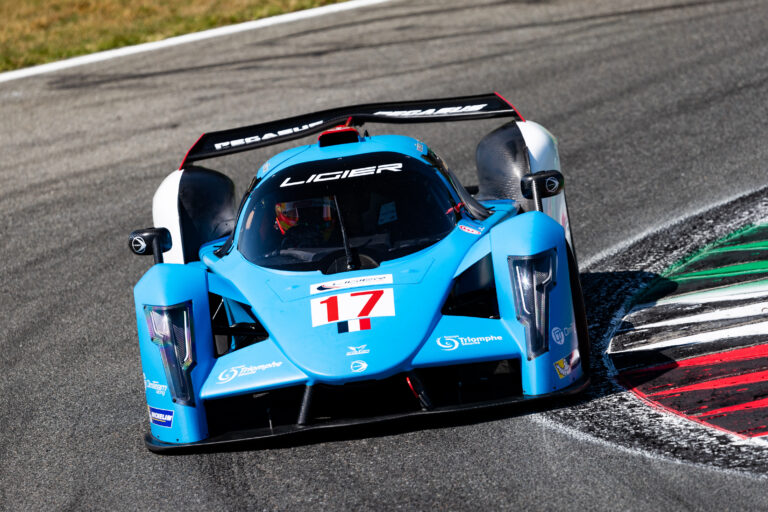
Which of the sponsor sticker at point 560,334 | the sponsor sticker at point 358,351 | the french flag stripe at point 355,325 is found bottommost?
the sponsor sticker at point 560,334

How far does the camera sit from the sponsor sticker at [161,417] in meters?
5.54

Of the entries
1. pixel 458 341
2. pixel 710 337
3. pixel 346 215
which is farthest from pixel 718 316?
pixel 346 215

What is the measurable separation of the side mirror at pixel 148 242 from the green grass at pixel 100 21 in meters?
9.39

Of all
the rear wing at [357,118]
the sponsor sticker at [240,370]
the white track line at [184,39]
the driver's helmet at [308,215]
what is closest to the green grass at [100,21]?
the white track line at [184,39]

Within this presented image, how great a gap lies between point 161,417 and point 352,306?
1123mm

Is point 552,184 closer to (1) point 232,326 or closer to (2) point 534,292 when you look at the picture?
(2) point 534,292

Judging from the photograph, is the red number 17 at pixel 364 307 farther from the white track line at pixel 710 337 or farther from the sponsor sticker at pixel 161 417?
the white track line at pixel 710 337

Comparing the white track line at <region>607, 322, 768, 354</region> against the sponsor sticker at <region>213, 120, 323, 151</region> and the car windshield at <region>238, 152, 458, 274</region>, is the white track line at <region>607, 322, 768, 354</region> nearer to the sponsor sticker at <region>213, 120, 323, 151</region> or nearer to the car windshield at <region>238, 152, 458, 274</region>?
the car windshield at <region>238, 152, 458, 274</region>

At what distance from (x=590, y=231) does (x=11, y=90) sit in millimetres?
8850

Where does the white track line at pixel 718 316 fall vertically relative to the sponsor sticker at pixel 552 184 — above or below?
below

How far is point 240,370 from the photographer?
548 centimetres

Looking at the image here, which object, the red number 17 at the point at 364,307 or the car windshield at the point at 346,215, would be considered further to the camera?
the car windshield at the point at 346,215

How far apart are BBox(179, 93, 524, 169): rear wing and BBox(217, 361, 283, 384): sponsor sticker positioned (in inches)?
100

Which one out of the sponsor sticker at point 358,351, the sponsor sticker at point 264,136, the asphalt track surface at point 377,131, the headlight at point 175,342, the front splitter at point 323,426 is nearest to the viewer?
the asphalt track surface at point 377,131
